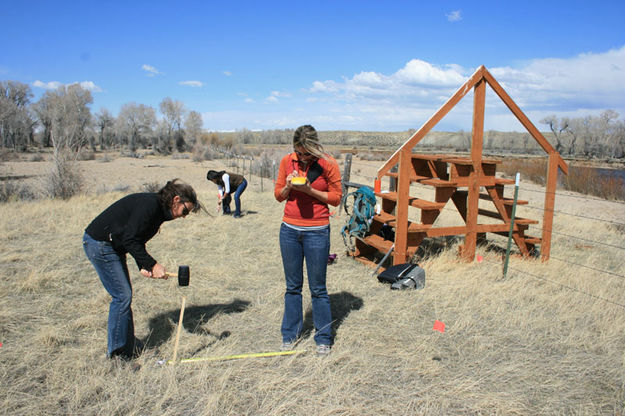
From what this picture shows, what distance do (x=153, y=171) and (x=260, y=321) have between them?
21.2 m

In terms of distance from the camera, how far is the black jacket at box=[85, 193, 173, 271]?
334 cm

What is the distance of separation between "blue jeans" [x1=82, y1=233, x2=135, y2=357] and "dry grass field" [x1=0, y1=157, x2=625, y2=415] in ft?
0.91

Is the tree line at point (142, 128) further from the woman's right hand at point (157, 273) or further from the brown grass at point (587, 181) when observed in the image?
the woman's right hand at point (157, 273)

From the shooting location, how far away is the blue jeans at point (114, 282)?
345 centimetres

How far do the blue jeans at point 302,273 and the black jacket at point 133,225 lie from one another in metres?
1.05

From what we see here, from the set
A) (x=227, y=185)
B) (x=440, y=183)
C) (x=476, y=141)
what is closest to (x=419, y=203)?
(x=440, y=183)

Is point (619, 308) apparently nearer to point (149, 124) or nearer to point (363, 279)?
point (363, 279)

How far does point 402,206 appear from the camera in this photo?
595cm

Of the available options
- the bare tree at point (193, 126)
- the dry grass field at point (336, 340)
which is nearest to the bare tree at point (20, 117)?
the bare tree at point (193, 126)

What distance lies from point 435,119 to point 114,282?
4.40m

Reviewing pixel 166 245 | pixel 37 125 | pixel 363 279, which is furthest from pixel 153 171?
pixel 37 125

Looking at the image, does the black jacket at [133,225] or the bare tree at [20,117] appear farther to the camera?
the bare tree at [20,117]

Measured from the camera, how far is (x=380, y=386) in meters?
3.40

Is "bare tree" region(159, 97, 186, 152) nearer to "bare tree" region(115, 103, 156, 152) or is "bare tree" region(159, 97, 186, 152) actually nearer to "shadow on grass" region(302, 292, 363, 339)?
"bare tree" region(115, 103, 156, 152)
